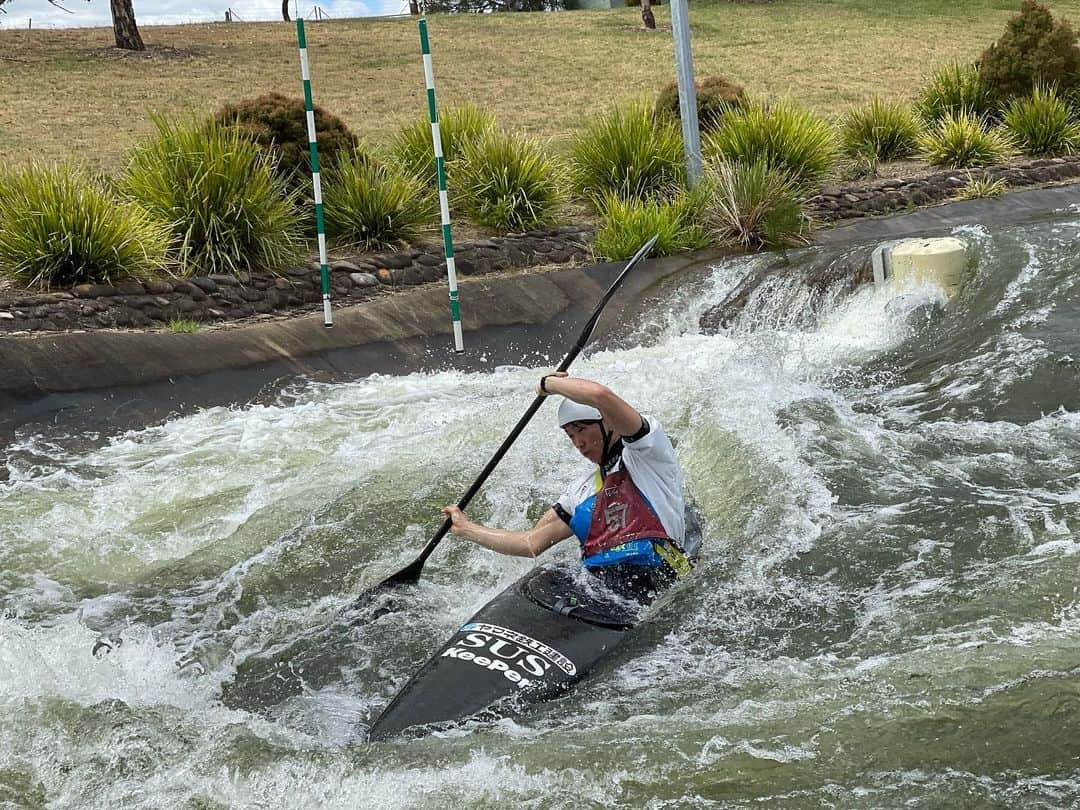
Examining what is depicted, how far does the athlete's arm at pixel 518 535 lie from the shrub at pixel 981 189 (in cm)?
861

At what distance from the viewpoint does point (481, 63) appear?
26.3 metres

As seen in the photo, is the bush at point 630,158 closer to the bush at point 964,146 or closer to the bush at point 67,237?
the bush at point 964,146

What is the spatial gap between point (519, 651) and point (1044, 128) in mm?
11663

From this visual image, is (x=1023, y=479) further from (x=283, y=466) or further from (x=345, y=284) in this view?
(x=345, y=284)

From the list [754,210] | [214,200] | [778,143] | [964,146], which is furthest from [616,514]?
[964,146]

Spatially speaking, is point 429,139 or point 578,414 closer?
point 578,414

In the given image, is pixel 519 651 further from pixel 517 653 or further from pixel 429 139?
pixel 429 139

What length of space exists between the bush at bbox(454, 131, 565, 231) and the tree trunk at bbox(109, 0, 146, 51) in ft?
54.8

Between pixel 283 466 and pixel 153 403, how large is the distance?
1.44m

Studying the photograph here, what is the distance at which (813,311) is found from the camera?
9367 millimetres

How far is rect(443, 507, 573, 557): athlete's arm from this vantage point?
493cm

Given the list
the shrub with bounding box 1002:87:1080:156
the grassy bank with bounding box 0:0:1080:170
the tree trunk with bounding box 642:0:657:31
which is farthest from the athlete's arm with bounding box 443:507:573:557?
the tree trunk with bounding box 642:0:657:31

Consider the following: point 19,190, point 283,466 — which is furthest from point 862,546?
point 19,190

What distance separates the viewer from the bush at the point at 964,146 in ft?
43.1
